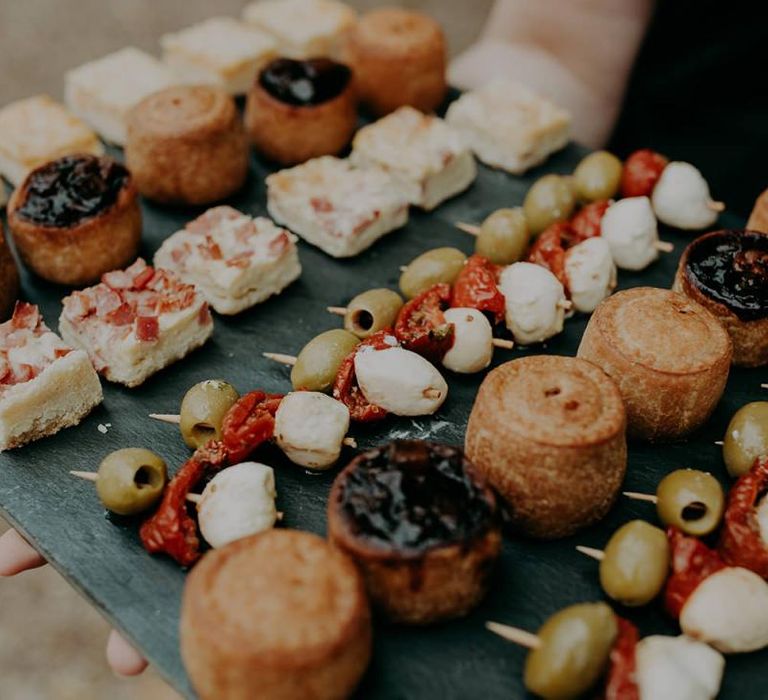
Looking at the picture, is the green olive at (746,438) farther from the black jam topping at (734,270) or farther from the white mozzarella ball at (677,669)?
the white mozzarella ball at (677,669)

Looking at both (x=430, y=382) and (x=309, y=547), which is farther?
(x=430, y=382)

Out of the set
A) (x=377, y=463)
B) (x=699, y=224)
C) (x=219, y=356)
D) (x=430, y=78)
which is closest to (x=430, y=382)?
(x=377, y=463)

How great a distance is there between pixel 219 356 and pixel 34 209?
1106mm

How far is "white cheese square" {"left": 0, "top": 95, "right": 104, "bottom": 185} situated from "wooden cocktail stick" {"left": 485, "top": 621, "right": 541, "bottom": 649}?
3461mm

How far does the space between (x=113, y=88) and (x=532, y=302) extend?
2945 mm

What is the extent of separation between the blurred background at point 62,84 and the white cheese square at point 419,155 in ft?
11.1

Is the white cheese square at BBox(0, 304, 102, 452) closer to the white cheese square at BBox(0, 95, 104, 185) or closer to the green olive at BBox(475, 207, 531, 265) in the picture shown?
the white cheese square at BBox(0, 95, 104, 185)

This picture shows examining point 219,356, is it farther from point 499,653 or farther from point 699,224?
point 699,224

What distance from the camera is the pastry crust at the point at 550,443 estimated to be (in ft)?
10.5

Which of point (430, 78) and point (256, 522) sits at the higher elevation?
point (430, 78)

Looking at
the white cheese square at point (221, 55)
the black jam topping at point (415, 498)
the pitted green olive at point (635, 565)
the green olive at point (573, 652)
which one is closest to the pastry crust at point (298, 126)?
the white cheese square at point (221, 55)

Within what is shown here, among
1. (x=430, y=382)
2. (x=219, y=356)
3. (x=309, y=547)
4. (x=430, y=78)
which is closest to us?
(x=309, y=547)

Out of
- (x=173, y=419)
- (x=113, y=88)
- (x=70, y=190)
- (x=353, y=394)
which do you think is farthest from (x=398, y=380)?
(x=113, y=88)

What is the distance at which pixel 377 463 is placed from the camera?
316cm
